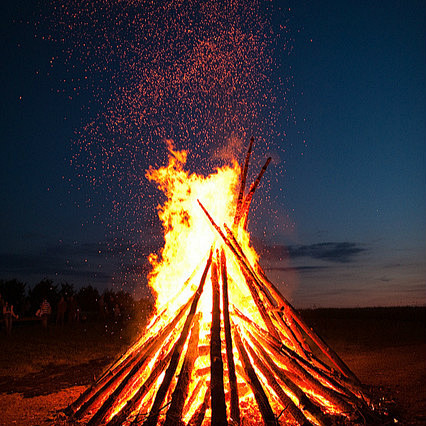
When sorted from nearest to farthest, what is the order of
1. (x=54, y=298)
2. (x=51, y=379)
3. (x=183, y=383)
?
(x=183, y=383) < (x=51, y=379) < (x=54, y=298)

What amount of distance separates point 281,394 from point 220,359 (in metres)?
0.86

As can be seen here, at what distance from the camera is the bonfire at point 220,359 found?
15.4 feet

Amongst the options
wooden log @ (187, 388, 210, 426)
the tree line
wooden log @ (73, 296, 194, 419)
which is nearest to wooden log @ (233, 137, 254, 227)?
wooden log @ (73, 296, 194, 419)

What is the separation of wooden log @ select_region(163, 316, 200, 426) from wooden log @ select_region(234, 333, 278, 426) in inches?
23.0

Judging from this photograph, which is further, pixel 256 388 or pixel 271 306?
pixel 271 306

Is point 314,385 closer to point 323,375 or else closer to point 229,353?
point 323,375

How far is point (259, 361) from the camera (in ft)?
17.1

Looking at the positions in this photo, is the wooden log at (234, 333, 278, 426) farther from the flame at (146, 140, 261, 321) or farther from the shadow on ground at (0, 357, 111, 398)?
the shadow on ground at (0, 357, 111, 398)

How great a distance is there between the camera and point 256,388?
474cm

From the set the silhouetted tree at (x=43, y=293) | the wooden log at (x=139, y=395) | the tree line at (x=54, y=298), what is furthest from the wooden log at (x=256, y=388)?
the silhouetted tree at (x=43, y=293)

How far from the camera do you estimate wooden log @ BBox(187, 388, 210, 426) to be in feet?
14.9

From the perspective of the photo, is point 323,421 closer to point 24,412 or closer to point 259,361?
point 259,361

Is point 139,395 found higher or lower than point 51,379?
higher

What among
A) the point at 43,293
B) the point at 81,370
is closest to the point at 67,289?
the point at 43,293
